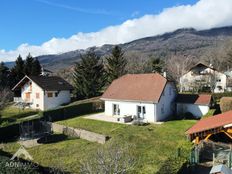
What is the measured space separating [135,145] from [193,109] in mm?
15953

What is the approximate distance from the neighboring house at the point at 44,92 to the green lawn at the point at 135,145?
1766 centimetres

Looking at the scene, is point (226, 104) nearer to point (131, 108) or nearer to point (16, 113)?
point (131, 108)

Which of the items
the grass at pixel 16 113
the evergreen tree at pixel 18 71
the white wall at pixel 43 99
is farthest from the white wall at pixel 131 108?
the evergreen tree at pixel 18 71

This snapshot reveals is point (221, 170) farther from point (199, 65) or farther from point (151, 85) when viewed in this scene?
point (199, 65)

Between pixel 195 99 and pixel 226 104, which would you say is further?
pixel 195 99

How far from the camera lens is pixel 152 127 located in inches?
1326

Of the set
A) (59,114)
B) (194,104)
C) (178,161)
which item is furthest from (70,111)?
(178,161)

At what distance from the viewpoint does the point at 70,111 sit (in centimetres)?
4369

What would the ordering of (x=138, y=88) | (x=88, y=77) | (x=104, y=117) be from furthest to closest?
(x=88, y=77) → (x=104, y=117) → (x=138, y=88)

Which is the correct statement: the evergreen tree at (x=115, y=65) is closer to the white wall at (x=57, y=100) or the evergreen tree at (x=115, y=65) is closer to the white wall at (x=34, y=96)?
the white wall at (x=57, y=100)

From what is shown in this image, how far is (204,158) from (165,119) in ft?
53.0

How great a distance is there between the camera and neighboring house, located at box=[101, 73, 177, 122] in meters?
37.2

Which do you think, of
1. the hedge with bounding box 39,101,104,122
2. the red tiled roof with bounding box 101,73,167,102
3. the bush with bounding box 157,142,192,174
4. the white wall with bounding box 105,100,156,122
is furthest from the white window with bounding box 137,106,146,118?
the bush with bounding box 157,142,192,174

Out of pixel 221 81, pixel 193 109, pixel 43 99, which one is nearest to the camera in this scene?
pixel 193 109
